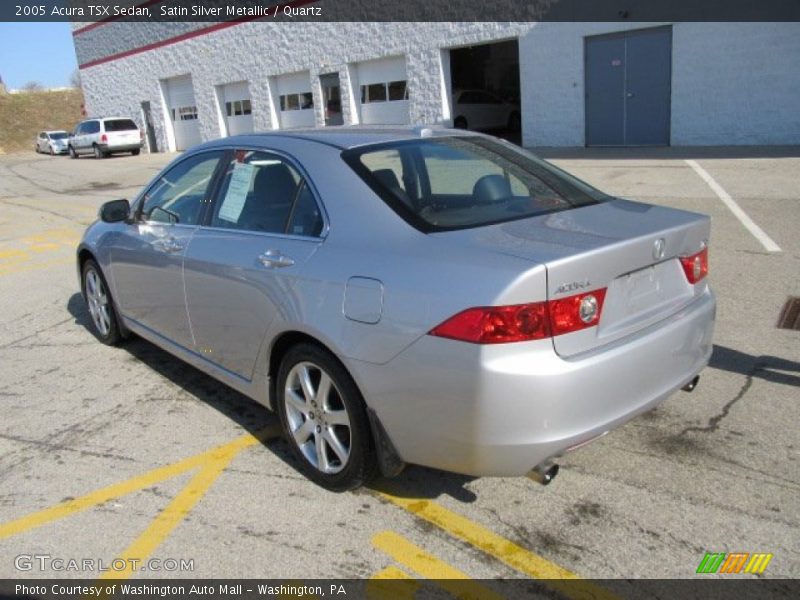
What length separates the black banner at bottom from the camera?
2529 millimetres

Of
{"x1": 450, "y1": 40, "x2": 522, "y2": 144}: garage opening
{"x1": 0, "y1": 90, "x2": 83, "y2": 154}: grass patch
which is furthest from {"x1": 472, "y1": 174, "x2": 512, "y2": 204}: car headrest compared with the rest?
{"x1": 0, "y1": 90, "x2": 83, "y2": 154}: grass patch

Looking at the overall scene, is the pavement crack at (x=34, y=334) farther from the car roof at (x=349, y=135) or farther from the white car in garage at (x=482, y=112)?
the white car in garage at (x=482, y=112)

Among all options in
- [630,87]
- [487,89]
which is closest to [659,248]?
[630,87]

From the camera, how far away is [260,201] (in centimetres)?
366

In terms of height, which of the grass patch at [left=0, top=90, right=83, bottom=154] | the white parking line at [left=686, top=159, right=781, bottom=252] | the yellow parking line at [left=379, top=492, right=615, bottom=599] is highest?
the grass patch at [left=0, top=90, right=83, bottom=154]

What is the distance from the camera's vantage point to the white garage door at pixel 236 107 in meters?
28.1

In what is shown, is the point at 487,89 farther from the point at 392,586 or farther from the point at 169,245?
the point at 392,586

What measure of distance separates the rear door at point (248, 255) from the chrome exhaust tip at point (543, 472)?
1.27 metres

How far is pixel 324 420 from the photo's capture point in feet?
10.5

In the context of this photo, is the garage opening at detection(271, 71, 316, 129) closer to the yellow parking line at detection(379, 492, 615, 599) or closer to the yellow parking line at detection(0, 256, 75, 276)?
the yellow parking line at detection(0, 256, 75, 276)

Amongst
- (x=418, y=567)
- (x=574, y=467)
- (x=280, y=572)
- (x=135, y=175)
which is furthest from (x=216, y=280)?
(x=135, y=175)

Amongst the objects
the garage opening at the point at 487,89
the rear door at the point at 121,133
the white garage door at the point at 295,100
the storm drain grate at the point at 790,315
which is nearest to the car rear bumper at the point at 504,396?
the storm drain grate at the point at 790,315

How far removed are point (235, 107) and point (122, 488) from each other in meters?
27.5

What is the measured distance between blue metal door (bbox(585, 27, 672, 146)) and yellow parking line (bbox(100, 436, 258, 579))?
15902mm
